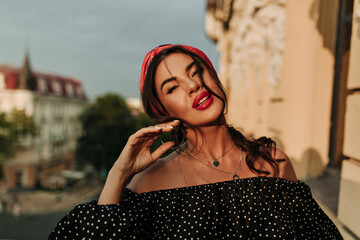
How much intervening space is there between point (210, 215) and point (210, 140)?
1.52 feet

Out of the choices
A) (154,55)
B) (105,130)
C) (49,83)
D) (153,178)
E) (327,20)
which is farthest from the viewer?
(49,83)

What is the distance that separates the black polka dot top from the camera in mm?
1413

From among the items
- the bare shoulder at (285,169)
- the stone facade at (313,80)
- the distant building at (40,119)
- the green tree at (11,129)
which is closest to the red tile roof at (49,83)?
the distant building at (40,119)

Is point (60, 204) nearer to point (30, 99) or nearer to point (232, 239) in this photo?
point (30, 99)

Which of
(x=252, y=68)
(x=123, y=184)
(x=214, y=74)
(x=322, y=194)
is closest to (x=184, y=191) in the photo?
(x=123, y=184)

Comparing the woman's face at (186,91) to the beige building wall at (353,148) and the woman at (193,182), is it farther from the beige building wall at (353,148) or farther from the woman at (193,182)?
the beige building wall at (353,148)

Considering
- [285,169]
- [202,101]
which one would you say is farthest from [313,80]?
[202,101]

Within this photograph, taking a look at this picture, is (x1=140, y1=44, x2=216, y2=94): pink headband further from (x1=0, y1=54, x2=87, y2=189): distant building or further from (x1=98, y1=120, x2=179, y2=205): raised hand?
(x1=0, y1=54, x2=87, y2=189): distant building

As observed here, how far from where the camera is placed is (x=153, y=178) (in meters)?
1.64

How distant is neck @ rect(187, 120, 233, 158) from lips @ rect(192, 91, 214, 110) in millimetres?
198

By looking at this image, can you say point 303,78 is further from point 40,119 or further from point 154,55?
point 40,119

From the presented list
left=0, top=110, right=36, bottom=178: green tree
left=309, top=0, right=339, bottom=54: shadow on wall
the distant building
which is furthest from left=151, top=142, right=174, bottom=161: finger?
the distant building

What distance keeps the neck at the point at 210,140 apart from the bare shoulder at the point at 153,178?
0.21 m

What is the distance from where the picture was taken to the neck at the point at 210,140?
5.93ft
